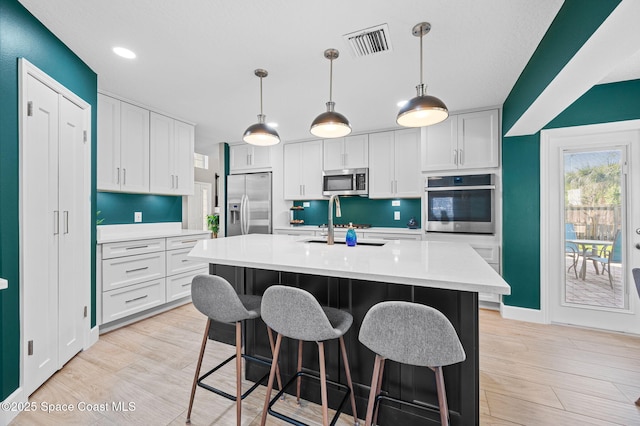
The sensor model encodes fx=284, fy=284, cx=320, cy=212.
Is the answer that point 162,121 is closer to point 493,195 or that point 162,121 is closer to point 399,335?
point 399,335

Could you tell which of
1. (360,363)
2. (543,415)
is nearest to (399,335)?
(360,363)

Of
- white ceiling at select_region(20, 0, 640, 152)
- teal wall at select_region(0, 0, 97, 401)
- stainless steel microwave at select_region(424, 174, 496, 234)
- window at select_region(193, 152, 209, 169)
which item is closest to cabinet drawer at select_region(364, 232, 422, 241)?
stainless steel microwave at select_region(424, 174, 496, 234)

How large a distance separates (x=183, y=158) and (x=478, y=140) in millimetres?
3887

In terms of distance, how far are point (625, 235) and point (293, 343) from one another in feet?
11.3

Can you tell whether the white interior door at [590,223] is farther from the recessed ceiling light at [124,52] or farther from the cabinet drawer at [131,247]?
the cabinet drawer at [131,247]

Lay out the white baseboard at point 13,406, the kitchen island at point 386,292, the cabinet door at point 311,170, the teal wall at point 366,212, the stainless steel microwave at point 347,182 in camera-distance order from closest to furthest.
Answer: the kitchen island at point 386,292
the white baseboard at point 13,406
the stainless steel microwave at point 347,182
the teal wall at point 366,212
the cabinet door at point 311,170

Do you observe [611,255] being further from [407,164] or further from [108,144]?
[108,144]

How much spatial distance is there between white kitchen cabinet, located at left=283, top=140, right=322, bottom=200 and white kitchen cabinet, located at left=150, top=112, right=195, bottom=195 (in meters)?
1.55

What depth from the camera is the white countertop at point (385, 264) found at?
1228mm

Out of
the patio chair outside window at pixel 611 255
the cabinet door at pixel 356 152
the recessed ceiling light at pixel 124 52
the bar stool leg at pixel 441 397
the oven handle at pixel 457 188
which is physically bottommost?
the bar stool leg at pixel 441 397

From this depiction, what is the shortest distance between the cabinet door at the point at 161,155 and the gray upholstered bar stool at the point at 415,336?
3.44m

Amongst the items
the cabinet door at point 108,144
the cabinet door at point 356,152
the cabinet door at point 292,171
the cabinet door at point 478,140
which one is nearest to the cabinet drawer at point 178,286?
the cabinet door at point 108,144

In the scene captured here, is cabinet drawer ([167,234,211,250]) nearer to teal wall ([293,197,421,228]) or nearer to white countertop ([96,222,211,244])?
white countertop ([96,222,211,244])

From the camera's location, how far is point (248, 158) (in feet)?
16.8
